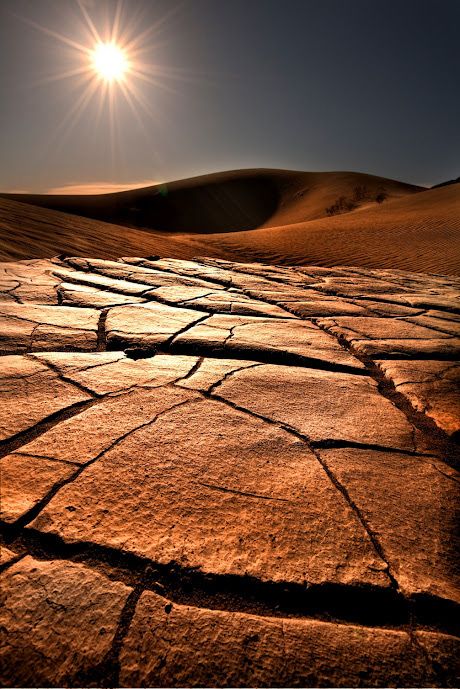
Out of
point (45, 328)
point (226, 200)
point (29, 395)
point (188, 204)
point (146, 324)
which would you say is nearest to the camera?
point (29, 395)

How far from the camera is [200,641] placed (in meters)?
0.62

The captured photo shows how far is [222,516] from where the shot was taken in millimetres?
870

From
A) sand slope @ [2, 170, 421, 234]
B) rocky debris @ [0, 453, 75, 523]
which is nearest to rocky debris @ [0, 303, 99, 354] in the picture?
rocky debris @ [0, 453, 75, 523]

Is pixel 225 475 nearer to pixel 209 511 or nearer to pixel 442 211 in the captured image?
pixel 209 511

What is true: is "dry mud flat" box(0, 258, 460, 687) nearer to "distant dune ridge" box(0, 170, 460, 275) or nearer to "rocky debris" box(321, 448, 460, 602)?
"rocky debris" box(321, 448, 460, 602)

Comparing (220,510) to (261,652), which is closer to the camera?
(261,652)

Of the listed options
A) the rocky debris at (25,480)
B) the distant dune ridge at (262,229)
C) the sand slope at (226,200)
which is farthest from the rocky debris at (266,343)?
the sand slope at (226,200)

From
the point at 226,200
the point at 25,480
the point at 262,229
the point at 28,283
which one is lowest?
the point at 25,480

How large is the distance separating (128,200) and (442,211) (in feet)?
112

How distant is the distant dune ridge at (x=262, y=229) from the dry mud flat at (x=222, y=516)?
410 centimetres

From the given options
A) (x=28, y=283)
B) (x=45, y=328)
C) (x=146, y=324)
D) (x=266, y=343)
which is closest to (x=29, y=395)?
(x=45, y=328)

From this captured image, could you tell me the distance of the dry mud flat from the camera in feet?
1.99

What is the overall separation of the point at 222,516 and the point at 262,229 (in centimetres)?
1812

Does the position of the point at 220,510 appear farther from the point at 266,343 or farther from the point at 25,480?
the point at 266,343
